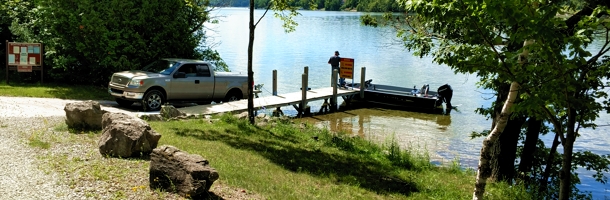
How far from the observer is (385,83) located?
34281 mm

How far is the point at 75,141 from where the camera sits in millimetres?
11172

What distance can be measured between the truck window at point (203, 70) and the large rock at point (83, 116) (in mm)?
7203

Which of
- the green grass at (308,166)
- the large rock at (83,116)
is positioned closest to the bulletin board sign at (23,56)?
the green grass at (308,166)

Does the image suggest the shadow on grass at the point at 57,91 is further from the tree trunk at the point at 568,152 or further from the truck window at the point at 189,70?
the tree trunk at the point at 568,152

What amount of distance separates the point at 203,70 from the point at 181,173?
39.9 feet

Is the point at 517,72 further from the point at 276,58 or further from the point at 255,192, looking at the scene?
the point at 276,58

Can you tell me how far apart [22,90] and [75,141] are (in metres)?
10.4

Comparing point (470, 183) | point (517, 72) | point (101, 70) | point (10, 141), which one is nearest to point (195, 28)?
point (101, 70)

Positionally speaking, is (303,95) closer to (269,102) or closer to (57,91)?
(269,102)

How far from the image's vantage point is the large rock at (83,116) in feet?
40.6

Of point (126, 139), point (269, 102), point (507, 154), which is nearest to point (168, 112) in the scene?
point (126, 139)

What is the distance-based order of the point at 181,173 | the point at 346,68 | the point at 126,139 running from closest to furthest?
the point at 181,173 < the point at 126,139 < the point at 346,68

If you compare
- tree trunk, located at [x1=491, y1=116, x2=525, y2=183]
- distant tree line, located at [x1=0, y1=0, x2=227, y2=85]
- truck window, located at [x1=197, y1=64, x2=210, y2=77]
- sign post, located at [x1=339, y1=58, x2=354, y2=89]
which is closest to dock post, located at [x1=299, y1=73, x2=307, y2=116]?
sign post, located at [x1=339, y1=58, x2=354, y2=89]

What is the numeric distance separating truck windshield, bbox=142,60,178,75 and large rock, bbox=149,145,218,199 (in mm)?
11238
